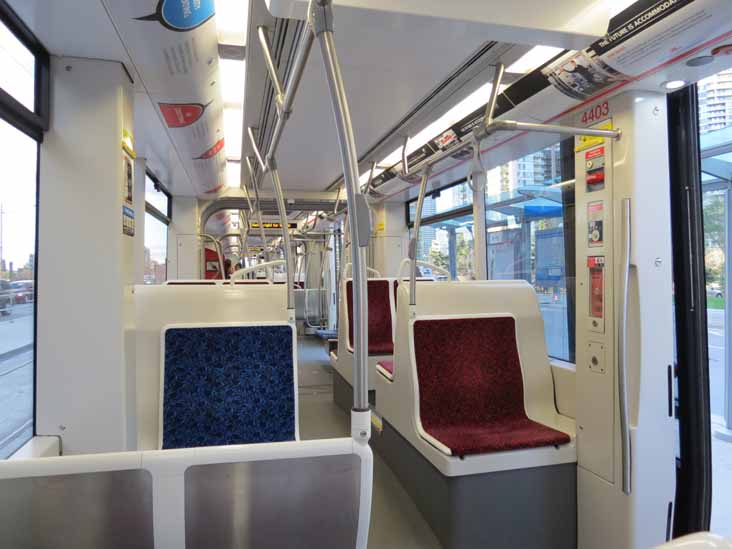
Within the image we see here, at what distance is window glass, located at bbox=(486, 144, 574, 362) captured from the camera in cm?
341

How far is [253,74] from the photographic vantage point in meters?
2.80

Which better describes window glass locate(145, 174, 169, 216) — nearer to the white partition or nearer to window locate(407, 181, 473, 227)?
window locate(407, 181, 473, 227)

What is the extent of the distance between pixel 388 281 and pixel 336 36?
10.4 feet

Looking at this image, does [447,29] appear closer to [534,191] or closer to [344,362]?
[534,191]

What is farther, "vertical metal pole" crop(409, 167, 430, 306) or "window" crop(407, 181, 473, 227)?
"window" crop(407, 181, 473, 227)

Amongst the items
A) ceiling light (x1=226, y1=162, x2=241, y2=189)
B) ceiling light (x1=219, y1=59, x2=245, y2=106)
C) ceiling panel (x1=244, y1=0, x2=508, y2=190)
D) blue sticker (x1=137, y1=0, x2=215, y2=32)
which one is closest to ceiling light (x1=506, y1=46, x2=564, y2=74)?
ceiling panel (x1=244, y1=0, x2=508, y2=190)

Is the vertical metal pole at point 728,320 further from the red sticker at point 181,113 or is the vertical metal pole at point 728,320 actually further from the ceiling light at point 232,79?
the red sticker at point 181,113

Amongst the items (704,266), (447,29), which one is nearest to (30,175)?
(447,29)

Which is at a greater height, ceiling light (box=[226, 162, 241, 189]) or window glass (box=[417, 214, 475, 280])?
ceiling light (box=[226, 162, 241, 189])

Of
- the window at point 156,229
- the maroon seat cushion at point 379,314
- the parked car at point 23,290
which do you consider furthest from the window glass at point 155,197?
the parked car at point 23,290

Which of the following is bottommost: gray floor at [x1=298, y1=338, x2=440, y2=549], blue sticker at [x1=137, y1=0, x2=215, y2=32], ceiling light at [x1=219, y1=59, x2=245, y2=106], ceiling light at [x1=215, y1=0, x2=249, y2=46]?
gray floor at [x1=298, y1=338, x2=440, y2=549]

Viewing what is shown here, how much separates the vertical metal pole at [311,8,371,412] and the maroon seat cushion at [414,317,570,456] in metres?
Result: 1.75

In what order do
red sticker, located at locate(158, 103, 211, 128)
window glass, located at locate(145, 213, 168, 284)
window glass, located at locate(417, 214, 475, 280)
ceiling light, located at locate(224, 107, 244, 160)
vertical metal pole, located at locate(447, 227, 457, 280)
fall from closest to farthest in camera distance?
red sticker, located at locate(158, 103, 211, 128)
ceiling light, located at locate(224, 107, 244, 160)
window glass, located at locate(417, 214, 475, 280)
vertical metal pole, located at locate(447, 227, 457, 280)
window glass, located at locate(145, 213, 168, 284)

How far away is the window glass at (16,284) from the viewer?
7.31ft
